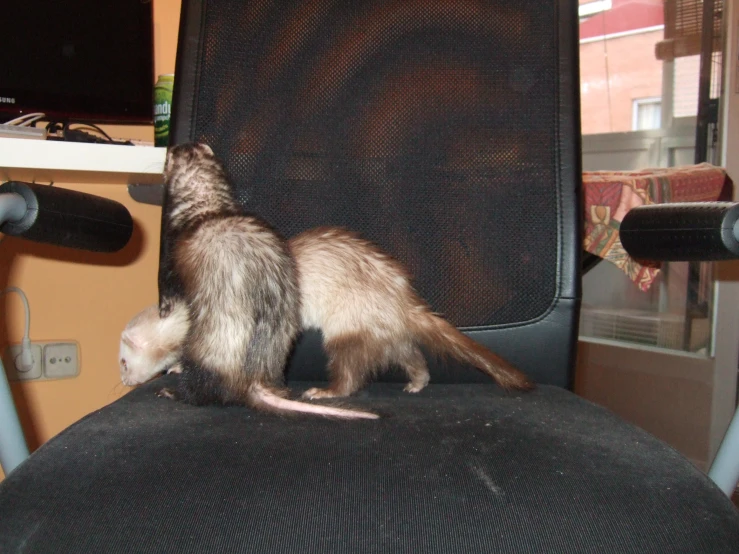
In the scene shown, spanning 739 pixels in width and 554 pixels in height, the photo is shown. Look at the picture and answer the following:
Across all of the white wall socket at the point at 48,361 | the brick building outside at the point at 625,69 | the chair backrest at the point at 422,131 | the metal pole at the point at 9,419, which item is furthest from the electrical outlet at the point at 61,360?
the brick building outside at the point at 625,69

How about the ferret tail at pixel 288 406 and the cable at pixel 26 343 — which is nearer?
the ferret tail at pixel 288 406

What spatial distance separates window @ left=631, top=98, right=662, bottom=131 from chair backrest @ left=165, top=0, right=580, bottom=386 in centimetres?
154

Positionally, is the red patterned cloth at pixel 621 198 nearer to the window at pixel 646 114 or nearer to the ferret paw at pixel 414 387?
the window at pixel 646 114

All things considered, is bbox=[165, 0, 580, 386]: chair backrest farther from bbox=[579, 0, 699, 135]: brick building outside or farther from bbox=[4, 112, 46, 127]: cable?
bbox=[579, 0, 699, 135]: brick building outside

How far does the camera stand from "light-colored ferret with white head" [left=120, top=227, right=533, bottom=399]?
93 cm

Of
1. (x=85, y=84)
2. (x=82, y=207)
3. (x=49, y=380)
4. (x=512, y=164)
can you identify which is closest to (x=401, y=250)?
(x=512, y=164)

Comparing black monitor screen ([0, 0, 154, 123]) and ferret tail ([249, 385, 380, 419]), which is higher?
black monitor screen ([0, 0, 154, 123])

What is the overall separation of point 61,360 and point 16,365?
10 centimetres

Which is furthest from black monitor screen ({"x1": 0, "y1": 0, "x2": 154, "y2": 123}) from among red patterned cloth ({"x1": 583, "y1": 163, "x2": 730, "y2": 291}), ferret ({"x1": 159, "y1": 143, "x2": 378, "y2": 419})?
red patterned cloth ({"x1": 583, "y1": 163, "x2": 730, "y2": 291})

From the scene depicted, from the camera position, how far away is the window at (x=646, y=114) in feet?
7.32

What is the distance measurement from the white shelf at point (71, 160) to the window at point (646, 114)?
1.79m

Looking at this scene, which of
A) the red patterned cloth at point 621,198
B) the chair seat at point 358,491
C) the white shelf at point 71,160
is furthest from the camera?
the red patterned cloth at point 621,198

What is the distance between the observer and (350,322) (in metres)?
1.00

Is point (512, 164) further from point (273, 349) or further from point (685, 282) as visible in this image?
point (685, 282)
